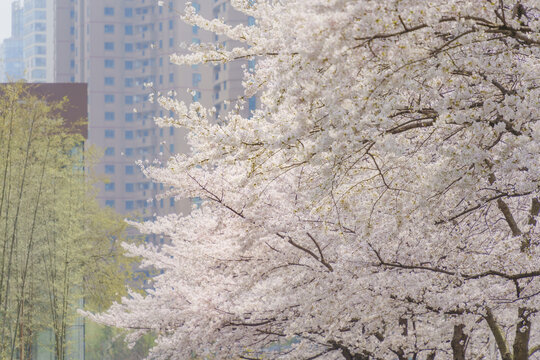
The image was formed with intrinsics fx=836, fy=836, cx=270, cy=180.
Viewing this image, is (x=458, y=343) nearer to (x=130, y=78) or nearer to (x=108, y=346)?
(x=108, y=346)

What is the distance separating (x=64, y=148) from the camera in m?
23.2

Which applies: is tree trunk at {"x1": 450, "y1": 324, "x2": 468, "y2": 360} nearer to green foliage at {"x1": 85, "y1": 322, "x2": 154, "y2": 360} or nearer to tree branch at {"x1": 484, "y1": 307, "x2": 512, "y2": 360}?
tree branch at {"x1": 484, "y1": 307, "x2": 512, "y2": 360}

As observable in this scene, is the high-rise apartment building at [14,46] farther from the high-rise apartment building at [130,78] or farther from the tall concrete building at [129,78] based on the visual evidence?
the tall concrete building at [129,78]

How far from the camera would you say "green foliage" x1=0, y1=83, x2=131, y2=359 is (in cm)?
1716

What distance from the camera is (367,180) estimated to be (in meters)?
5.64

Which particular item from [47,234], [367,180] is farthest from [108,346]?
[367,180]

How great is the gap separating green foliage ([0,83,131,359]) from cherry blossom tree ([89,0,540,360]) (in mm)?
7479

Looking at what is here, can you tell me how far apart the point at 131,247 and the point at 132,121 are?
54.2 metres

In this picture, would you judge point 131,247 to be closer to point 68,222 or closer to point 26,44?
point 68,222

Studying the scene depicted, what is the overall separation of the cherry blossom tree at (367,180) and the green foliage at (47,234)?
24.5ft

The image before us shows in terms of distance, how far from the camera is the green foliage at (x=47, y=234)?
56.3ft

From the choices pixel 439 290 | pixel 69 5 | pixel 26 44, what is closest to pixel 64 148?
pixel 439 290

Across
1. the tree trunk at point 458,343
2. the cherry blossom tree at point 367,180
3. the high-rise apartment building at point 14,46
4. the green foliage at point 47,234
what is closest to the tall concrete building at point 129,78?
the green foliage at point 47,234

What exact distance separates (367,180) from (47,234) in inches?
497
